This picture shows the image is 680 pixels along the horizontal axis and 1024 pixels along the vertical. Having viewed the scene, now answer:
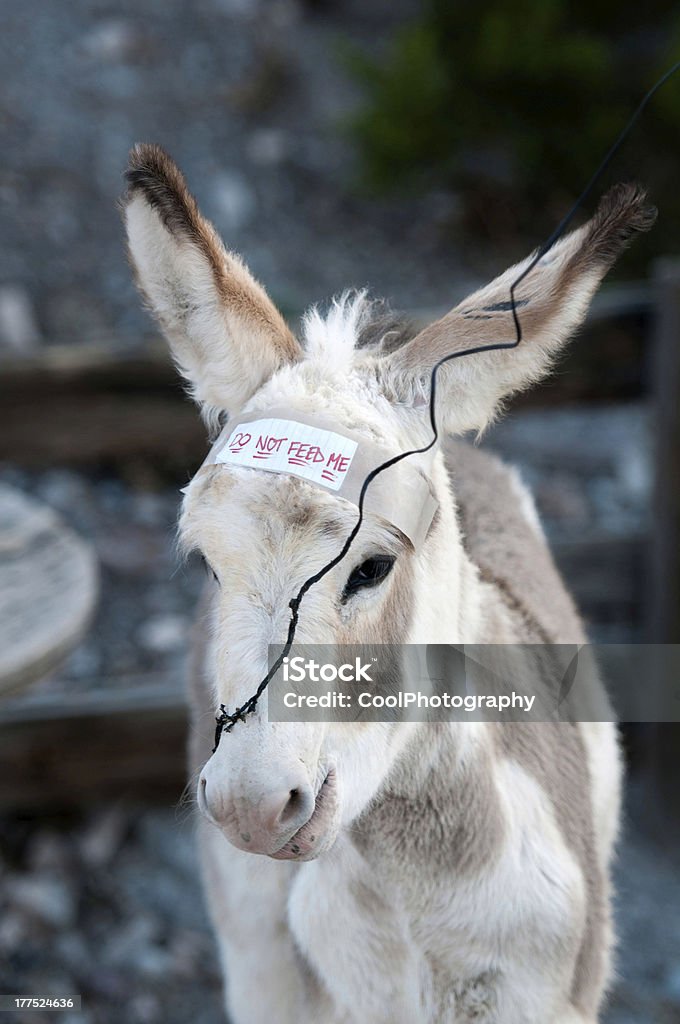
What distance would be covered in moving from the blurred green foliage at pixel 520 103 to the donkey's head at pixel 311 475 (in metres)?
4.82

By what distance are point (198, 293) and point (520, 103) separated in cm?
534

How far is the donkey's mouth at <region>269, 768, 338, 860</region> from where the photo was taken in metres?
1.66

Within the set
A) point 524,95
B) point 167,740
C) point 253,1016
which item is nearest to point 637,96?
point 524,95

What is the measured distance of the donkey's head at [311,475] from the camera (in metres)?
1.67

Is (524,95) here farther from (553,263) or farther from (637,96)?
(553,263)

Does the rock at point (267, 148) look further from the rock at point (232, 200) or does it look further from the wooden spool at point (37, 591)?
the wooden spool at point (37, 591)

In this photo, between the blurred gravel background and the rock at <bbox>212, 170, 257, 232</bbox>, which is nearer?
the blurred gravel background

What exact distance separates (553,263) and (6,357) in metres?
2.78

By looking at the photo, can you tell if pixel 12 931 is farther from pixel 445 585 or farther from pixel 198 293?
pixel 198 293

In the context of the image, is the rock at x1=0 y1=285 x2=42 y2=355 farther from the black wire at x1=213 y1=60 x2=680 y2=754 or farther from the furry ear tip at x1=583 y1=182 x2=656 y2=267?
the furry ear tip at x1=583 y1=182 x2=656 y2=267

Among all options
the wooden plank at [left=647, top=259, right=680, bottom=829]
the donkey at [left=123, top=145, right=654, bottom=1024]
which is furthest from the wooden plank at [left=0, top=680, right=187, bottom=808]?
the wooden plank at [left=647, top=259, right=680, bottom=829]

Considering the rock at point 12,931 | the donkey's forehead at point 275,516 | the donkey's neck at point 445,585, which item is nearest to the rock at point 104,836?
the rock at point 12,931

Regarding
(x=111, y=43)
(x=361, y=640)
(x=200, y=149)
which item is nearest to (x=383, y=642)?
(x=361, y=640)

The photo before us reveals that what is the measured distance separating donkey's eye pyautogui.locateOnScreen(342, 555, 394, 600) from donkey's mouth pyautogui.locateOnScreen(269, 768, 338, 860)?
0.32 meters
